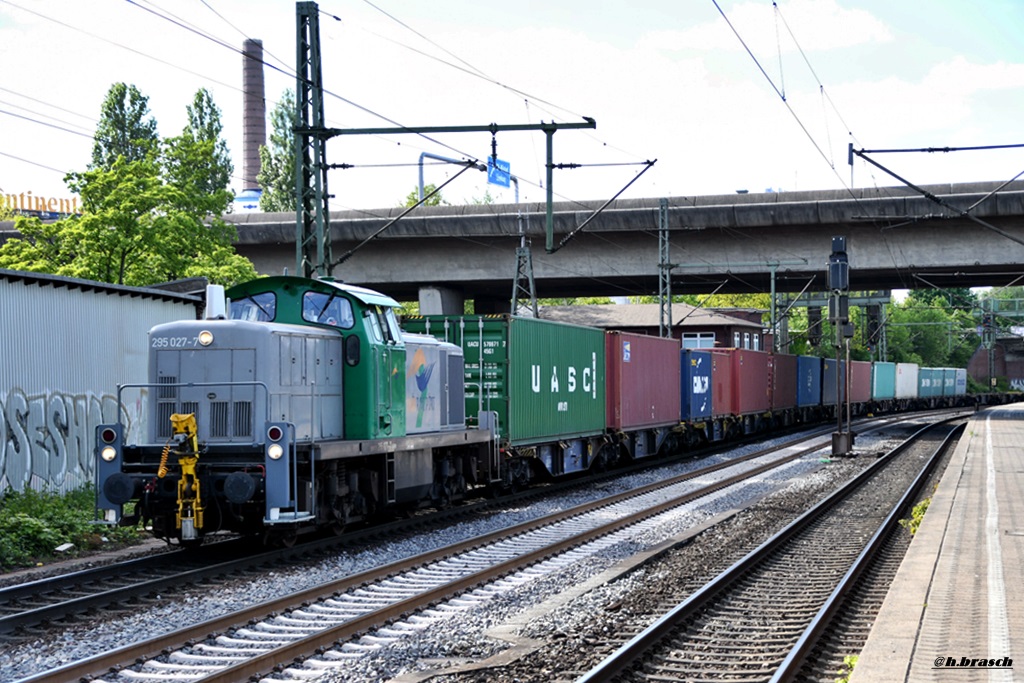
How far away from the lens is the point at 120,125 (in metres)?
78.5

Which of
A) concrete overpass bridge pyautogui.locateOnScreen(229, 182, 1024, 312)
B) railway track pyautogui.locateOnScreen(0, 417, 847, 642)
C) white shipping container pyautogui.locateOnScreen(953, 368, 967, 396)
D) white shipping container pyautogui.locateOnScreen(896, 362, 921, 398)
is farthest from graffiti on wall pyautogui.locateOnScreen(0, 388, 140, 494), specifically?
white shipping container pyautogui.locateOnScreen(953, 368, 967, 396)

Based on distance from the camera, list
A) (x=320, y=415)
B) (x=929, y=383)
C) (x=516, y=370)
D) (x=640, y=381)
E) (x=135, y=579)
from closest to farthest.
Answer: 1. (x=135, y=579)
2. (x=320, y=415)
3. (x=516, y=370)
4. (x=640, y=381)
5. (x=929, y=383)

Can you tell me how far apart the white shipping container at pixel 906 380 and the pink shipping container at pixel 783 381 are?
26194mm

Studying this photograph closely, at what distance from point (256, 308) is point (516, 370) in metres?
6.97

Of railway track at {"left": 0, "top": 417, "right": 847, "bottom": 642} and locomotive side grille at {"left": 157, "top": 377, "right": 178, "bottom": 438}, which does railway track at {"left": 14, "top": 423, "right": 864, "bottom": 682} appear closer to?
railway track at {"left": 0, "top": 417, "right": 847, "bottom": 642}

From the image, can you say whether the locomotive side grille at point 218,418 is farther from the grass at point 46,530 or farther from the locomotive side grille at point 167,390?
the grass at point 46,530

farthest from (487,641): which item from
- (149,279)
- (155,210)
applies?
(155,210)

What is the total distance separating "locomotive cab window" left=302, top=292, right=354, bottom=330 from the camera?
46.7 feet

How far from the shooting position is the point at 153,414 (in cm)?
1347

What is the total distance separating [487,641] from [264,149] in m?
82.2

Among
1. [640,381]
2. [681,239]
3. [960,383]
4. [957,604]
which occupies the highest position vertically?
[681,239]

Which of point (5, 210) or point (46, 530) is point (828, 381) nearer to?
point (46, 530)

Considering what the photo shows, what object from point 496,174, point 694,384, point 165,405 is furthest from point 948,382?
point 165,405

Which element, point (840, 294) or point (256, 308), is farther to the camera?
point (840, 294)
